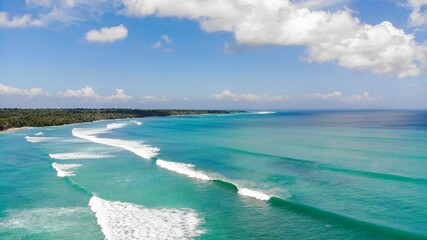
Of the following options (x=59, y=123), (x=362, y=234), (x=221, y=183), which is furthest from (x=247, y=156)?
(x=59, y=123)

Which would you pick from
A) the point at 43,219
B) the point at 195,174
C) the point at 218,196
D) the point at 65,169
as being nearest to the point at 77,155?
the point at 65,169

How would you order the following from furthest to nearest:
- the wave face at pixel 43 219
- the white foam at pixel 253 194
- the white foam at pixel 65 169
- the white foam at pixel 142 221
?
1. the white foam at pixel 65 169
2. the white foam at pixel 253 194
3. the wave face at pixel 43 219
4. the white foam at pixel 142 221

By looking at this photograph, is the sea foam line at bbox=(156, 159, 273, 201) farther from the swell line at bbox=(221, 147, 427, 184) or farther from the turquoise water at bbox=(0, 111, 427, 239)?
the swell line at bbox=(221, 147, 427, 184)

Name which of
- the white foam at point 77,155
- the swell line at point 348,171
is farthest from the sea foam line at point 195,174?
the swell line at point 348,171

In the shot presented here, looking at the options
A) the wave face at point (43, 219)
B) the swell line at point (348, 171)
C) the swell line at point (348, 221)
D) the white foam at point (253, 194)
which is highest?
the swell line at point (348, 171)

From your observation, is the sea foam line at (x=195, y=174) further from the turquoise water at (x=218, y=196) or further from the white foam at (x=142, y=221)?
the white foam at (x=142, y=221)

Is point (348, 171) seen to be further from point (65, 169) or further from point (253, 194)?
point (65, 169)
